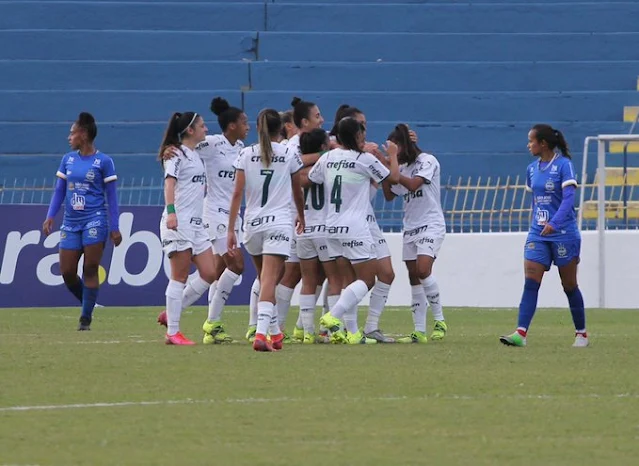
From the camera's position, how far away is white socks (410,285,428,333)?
44.7 feet

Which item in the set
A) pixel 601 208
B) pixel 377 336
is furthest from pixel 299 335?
pixel 601 208

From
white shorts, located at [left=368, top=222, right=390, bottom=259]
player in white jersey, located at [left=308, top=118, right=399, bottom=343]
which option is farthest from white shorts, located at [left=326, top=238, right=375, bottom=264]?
white shorts, located at [left=368, top=222, right=390, bottom=259]

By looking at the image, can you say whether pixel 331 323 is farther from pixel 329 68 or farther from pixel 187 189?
pixel 329 68

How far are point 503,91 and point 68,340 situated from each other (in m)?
16.7

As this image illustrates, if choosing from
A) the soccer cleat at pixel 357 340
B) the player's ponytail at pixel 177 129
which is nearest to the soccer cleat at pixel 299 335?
the soccer cleat at pixel 357 340

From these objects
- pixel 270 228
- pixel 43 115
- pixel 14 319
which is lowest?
pixel 14 319

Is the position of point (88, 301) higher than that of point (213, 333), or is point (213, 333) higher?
point (88, 301)

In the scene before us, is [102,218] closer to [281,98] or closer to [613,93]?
[281,98]

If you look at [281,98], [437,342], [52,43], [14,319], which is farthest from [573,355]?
[52,43]

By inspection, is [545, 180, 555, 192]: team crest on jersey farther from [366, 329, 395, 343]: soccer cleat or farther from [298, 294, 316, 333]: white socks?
[298, 294, 316, 333]: white socks

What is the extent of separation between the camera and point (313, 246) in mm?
12984

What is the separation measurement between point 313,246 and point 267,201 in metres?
1.10

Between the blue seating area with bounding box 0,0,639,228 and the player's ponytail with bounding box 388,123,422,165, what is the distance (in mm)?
12531

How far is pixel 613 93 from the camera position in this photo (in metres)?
28.4
